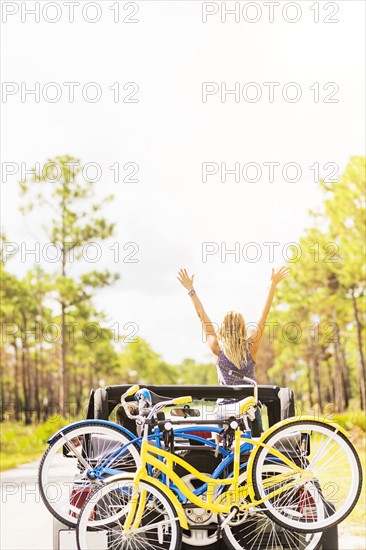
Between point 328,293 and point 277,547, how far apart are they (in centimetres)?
2915

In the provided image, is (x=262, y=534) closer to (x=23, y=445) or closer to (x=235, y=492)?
(x=235, y=492)

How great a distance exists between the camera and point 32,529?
1102 centimetres

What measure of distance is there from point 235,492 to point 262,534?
28.2 inches

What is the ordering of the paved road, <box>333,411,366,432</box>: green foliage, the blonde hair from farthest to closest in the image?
<box>333,411,366,432</box>: green foliage
the paved road
the blonde hair

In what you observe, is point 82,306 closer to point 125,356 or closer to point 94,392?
point 94,392

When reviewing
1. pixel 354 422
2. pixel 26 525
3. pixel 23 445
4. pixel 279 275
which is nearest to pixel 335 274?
pixel 354 422

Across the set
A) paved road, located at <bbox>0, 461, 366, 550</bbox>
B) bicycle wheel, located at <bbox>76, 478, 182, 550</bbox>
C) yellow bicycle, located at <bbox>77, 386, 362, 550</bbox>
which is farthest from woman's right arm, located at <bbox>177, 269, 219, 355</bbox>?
paved road, located at <bbox>0, 461, 366, 550</bbox>

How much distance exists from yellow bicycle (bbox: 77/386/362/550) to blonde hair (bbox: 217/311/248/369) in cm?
93

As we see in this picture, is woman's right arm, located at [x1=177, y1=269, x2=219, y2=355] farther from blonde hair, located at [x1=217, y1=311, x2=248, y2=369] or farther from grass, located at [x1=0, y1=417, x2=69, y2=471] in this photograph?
grass, located at [x1=0, y1=417, x2=69, y2=471]

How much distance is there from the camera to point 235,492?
14.1ft

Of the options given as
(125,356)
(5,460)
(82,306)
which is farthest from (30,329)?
(125,356)

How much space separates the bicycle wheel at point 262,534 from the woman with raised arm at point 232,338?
1011mm

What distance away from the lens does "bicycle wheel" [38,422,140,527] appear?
4.22m

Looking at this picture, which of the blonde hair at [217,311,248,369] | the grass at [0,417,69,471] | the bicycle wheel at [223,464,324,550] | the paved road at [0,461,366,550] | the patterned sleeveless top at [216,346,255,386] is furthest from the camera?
the grass at [0,417,69,471]
